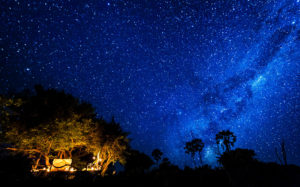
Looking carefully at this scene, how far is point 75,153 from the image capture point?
23.3m

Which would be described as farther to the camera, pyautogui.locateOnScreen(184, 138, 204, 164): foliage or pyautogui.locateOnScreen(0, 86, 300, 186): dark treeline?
pyautogui.locateOnScreen(184, 138, 204, 164): foliage

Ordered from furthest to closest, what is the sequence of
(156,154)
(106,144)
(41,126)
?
(156,154) < (106,144) < (41,126)

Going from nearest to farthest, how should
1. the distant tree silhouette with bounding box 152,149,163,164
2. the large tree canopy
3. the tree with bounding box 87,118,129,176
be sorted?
the large tree canopy, the tree with bounding box 87,118,129,176, the distant tree silhouette with bounding box 152,149,163,164

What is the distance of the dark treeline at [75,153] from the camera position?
19.5 ft

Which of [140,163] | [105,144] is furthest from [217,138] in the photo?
[105,144]

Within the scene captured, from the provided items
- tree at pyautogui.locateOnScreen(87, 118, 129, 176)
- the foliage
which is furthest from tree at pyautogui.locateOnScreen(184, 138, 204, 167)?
tree at pyautogui.locateOnScreen(87, 118, 129, 176)

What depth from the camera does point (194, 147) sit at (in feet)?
155

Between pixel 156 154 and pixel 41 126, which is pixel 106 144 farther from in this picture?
pixel 156 154

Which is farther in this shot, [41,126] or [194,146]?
[194,146]

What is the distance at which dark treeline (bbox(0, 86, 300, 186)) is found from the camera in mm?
5945

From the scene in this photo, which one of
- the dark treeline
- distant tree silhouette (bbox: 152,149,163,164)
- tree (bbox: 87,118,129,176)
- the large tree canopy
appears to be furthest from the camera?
distant tree silhouette (bbox: 152,149,163,164)

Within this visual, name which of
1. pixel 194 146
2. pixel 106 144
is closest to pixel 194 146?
pixel 194 146

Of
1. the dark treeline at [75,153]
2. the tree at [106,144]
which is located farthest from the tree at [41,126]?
the tree at [106,144]

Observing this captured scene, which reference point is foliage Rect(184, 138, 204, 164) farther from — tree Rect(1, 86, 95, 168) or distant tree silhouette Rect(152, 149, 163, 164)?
tree Rect(1, 86, 95, 168)
